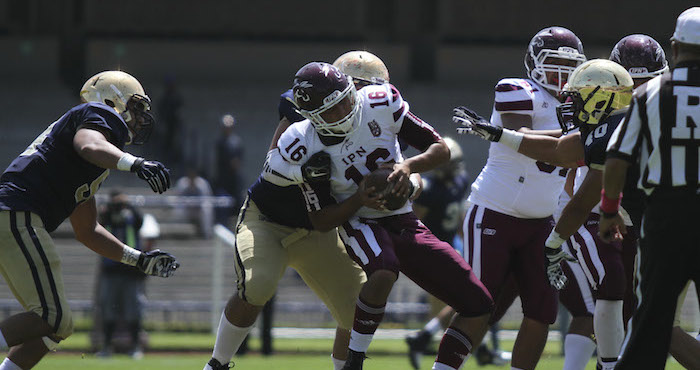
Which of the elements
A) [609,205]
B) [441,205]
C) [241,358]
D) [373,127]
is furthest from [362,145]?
[441,205]

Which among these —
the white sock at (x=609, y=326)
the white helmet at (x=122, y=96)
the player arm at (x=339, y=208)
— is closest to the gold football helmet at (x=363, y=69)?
the player arm at (x=339, y=208)

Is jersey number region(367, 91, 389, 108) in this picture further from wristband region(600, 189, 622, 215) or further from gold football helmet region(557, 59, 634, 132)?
wristband region(600, 189, 622, 215)

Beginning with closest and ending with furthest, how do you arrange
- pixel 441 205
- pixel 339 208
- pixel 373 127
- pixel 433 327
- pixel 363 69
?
pixel 339 208, pixel 373 127, pixel 363 69, pixel 433 327, pixel 441 205

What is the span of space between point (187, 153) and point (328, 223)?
13.4m

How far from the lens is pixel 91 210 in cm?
557

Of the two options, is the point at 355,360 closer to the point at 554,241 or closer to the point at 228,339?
the point at 228,339

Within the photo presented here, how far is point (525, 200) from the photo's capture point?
18.2ft

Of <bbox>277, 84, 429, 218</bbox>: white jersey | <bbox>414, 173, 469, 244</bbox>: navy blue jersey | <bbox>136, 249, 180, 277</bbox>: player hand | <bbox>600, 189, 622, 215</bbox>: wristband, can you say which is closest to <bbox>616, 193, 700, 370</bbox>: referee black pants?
<bbox>600, 189, 622, 215</bbox>: wristband

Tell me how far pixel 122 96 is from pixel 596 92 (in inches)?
88.8

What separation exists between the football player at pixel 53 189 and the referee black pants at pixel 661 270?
2073 mm

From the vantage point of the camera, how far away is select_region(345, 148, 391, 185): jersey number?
5184 millimetres

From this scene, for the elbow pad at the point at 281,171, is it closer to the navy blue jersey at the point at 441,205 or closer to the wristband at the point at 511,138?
the wristband at the point at 511,138

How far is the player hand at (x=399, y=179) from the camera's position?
16.5 feet

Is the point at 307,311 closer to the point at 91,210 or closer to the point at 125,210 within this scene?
the point at 125,210
